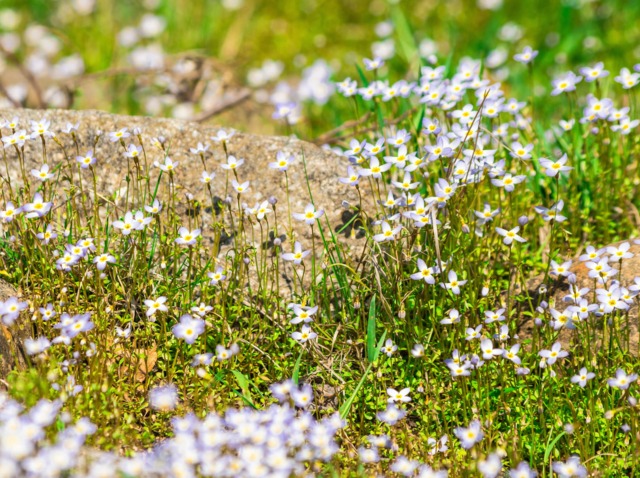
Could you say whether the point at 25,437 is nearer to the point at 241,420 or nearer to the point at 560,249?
the point at 241,420

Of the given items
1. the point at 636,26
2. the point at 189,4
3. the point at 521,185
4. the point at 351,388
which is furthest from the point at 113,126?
the point at 636,26

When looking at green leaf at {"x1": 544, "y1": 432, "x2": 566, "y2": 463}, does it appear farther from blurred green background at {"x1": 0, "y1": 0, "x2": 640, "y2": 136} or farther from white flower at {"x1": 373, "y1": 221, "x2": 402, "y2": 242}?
blurred green background at {"x1": 0, "y1": 0, "x2": 640, "y2": 136}

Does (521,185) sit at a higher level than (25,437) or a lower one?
higher

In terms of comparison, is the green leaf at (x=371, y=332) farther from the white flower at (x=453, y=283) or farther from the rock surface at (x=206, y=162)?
the rock surface at (x=206, y=162)

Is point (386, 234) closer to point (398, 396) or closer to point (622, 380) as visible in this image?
point (398, 396)

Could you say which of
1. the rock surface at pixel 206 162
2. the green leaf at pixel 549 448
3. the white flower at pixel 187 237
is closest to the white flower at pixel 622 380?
the green leaf at pixel 549 448

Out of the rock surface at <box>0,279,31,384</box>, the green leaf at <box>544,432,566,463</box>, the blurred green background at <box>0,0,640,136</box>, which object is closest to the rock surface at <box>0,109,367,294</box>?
the rock surface at <box>0,279,31,384</box>

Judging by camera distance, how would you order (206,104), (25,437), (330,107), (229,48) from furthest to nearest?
(229,48) < (206,104) < (330,107) < (25,437)

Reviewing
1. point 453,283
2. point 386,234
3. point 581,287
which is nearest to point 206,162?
point 386,234
